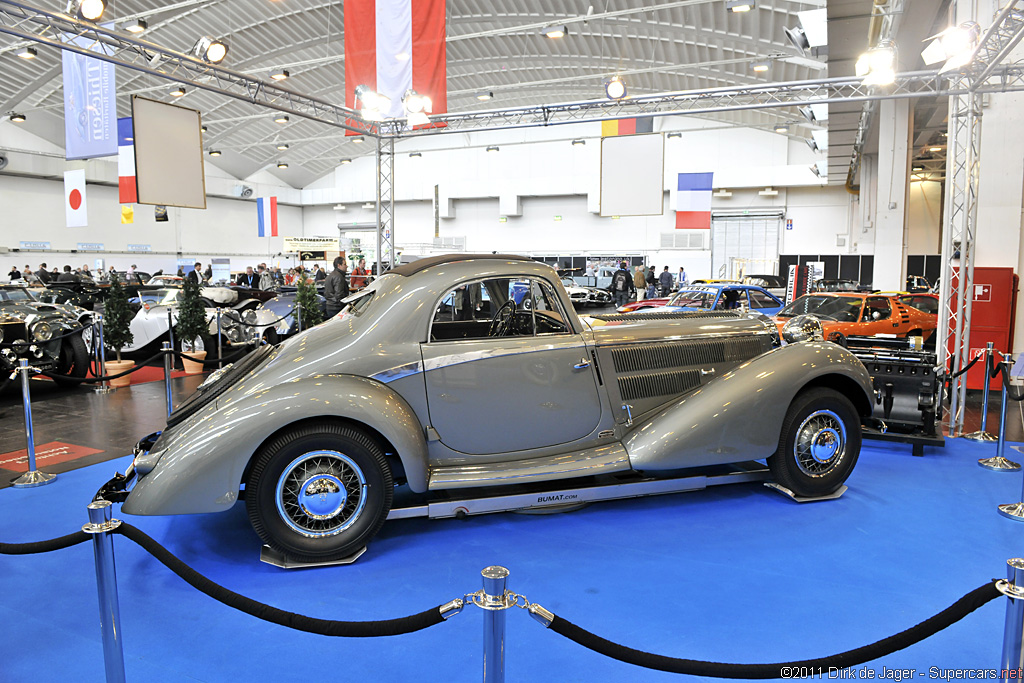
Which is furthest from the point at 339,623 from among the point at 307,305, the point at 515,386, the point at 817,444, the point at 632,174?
the point at 632,174

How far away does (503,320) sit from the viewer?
4.59 meters

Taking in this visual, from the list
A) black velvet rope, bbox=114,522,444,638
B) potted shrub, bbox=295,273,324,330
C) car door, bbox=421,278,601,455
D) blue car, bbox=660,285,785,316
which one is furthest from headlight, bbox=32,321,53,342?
blue car, bbox=660,285,785,316

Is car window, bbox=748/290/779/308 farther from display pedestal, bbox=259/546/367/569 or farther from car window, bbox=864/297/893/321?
display pedestal, bbox=259/546/367/569

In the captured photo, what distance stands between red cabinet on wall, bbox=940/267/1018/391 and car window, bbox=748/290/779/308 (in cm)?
429

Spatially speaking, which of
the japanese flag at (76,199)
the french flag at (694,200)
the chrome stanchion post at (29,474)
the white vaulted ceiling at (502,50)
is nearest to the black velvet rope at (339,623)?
the chrome stanchion post at (29,474)

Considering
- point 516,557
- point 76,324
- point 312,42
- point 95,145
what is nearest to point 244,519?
point 516,557

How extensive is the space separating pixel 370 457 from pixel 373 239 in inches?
1326

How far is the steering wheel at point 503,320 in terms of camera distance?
4539mm

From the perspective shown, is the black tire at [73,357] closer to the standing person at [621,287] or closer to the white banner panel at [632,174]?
the white banner panel at [632,174]

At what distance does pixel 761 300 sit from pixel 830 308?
105 inches

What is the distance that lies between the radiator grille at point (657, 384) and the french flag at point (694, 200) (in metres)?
12.3

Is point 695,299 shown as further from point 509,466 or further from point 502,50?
point 502,50

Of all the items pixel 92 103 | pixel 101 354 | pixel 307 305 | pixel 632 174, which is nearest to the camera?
pixel 101 354

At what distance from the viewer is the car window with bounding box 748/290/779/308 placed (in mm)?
13109
